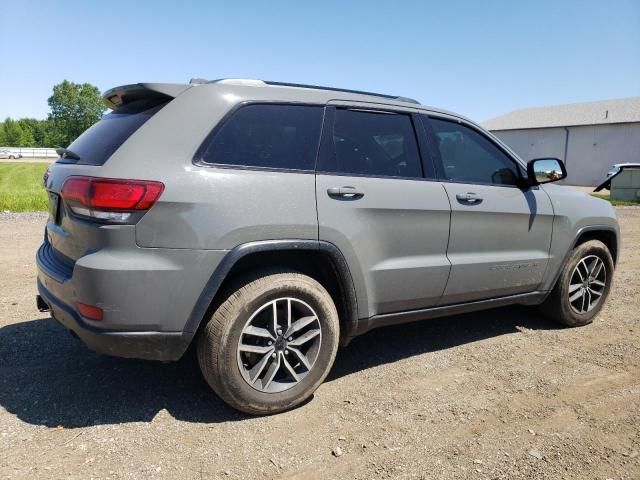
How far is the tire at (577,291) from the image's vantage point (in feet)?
15.2

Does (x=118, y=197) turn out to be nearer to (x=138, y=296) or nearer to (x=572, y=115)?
(x=138, y=296)

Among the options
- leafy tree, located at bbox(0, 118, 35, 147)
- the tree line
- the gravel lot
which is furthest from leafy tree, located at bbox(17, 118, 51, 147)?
the gravel lot

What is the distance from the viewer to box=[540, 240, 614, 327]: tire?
15.2 feet

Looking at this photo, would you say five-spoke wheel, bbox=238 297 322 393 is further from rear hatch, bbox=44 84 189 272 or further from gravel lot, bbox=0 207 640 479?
rear hatch, bbox=44 84 189 272

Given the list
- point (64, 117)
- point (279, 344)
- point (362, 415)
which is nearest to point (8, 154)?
point (64, 117)

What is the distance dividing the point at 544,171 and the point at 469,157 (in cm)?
68

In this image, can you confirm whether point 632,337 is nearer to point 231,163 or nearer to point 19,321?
point 231,163

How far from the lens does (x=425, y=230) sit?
3600 millimetres

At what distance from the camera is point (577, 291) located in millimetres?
4777

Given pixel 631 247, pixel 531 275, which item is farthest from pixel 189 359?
pixel 631 247

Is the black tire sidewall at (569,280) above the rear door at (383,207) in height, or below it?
below

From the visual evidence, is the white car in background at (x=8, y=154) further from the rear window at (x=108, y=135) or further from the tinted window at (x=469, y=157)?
the tinted window at (x=469, y=157)

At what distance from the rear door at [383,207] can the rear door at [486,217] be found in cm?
14

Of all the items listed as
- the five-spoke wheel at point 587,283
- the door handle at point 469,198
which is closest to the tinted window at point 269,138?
the door handle at point 469,198
